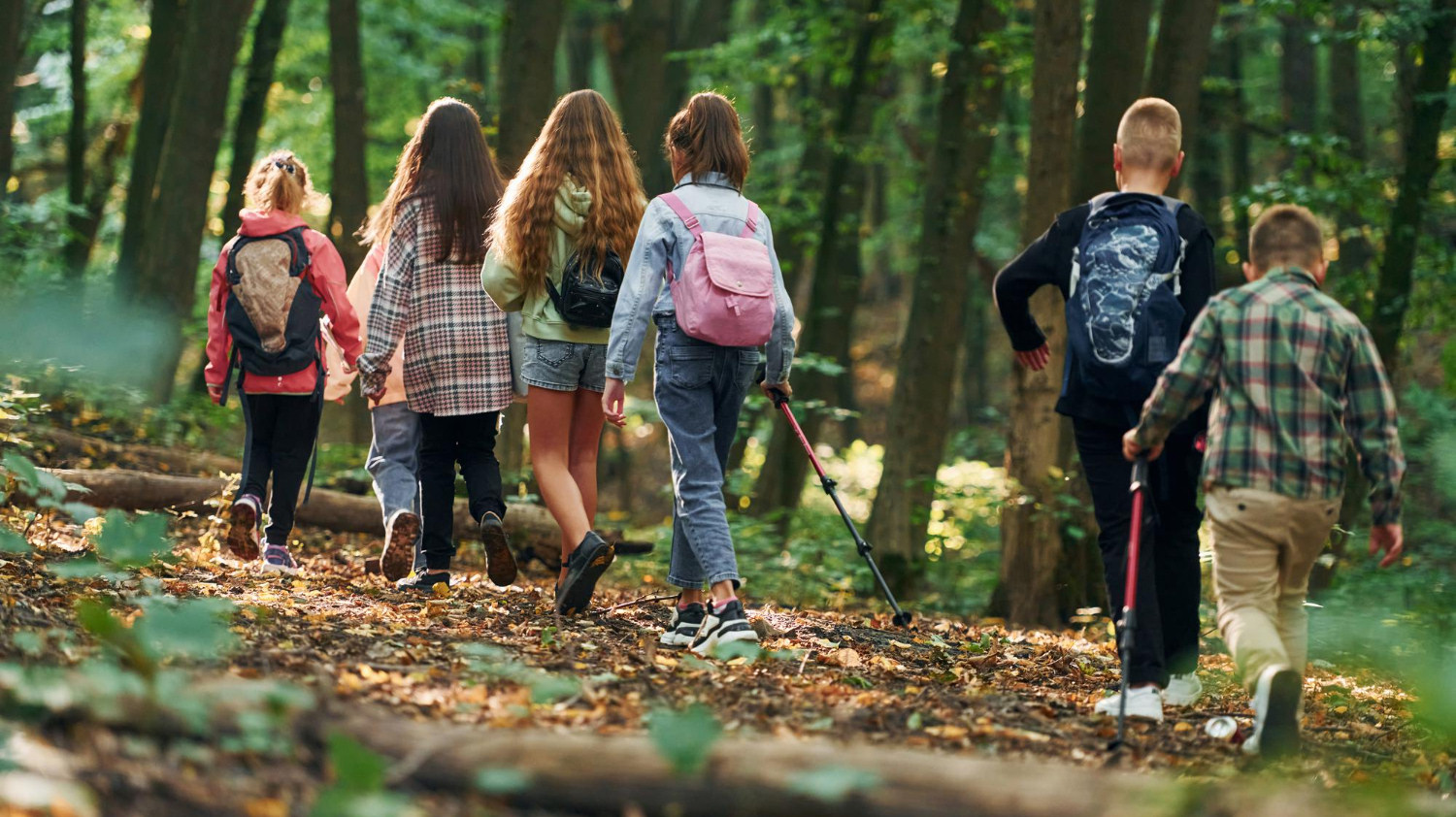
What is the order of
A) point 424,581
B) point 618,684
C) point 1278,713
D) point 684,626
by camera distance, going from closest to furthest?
point 1278,713, point 618,684, point 684,626, point 424,581

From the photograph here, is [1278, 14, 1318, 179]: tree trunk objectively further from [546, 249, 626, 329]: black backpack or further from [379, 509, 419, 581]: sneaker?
Answer: [379, 509, 419, 581]: sneaker

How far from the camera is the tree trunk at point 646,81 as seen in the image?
1456 cm

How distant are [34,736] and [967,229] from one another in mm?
9772

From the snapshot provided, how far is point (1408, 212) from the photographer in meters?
11.2

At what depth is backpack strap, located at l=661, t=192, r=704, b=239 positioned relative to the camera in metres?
5.48

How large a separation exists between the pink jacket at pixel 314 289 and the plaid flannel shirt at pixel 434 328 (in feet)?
2.31

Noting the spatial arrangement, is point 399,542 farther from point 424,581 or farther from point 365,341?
point 365,341

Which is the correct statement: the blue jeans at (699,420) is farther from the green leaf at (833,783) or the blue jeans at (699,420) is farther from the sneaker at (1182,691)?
the green leaf at (833,783)

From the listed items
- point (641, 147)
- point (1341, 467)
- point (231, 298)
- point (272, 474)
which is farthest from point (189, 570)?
point (641, 147)

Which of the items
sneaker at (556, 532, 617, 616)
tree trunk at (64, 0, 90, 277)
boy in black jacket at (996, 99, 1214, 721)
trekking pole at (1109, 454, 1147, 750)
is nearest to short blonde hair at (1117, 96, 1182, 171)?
Result: boy in black jacket at (996, 99, 1214, 721)

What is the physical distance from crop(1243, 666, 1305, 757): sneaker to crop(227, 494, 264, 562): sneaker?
16.6 ft

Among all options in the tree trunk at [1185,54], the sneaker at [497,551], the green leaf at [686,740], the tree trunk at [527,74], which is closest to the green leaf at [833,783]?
the green leaf at [686,740]

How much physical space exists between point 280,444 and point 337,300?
85 cm

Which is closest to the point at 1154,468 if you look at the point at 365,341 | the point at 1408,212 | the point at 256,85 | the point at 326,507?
the point at 365,341
